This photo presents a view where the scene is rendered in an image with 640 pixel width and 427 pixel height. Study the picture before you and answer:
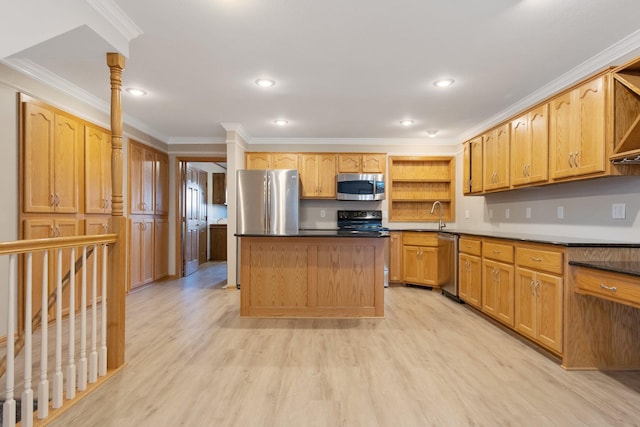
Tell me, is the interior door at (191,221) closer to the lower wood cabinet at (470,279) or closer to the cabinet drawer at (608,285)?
the lower wood cabinet at (470,279)

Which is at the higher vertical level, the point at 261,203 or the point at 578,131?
the point at 578,131

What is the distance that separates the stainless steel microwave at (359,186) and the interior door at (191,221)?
278cm

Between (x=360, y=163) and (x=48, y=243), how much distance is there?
4.35 m

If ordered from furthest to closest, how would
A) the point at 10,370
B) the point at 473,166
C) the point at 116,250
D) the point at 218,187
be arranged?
the point at 218,187 → the point at 473,166 → the point at 116,250 → the point at 10,370

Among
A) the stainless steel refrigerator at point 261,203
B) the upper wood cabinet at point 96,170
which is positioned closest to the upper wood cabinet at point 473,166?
the stainless steel refrigerator at point 261,203

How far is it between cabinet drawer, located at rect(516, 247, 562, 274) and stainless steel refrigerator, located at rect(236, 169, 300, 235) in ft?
9.40

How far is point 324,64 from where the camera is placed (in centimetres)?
286

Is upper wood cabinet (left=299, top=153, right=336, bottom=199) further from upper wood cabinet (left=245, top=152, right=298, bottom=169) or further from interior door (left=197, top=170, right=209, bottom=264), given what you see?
interior door (left=197, top=170, right=209, bottom=264)

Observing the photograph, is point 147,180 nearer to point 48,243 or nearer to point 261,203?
point 261,203

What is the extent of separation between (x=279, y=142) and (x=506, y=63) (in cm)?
354

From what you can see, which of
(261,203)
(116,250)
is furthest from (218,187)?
(116,250)

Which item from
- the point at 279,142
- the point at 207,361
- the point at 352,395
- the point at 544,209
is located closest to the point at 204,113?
the point at 279,142

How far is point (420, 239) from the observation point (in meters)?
5.02

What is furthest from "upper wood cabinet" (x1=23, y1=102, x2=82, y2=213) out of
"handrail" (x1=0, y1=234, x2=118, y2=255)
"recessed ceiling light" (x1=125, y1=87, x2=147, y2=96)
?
"handrail" (x1=0, y1=234, x2=118, y2=255)
